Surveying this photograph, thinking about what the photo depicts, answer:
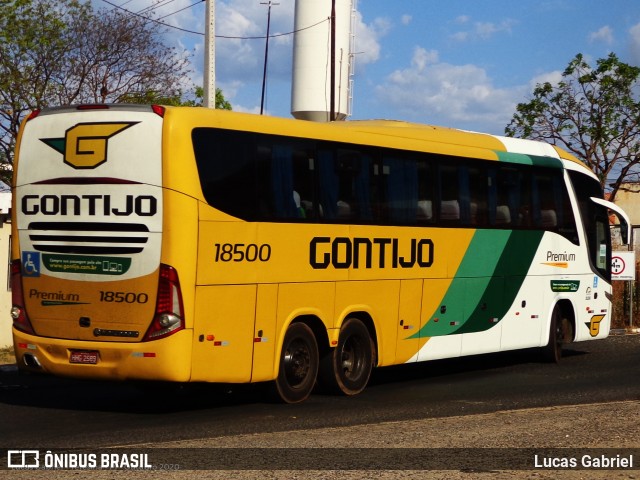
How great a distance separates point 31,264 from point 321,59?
31.9m

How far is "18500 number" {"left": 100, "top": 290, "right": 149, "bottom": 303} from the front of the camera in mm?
13297

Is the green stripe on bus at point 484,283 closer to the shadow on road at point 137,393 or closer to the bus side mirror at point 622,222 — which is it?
the shadow on road at point 137,393

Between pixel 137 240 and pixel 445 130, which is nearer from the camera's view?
pixel 137 240

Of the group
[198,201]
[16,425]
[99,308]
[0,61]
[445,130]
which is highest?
[0,61]

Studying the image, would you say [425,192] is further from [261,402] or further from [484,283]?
[261,402]

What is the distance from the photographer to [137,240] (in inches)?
525

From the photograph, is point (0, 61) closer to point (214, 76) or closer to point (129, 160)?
point (214, 76)

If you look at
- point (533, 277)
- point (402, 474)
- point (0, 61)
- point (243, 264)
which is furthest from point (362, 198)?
point (0, 61)

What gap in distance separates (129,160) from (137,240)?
2.84ft

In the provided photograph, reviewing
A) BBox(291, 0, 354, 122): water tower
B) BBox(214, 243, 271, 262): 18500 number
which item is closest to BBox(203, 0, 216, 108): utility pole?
BBox(214, 243, 271, 262): 18500 number

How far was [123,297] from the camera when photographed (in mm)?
13367

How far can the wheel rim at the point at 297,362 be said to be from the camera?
49.1 ft

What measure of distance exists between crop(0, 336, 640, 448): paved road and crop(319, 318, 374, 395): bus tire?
0.21 meters

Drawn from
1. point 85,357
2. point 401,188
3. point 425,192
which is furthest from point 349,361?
point 85,357
